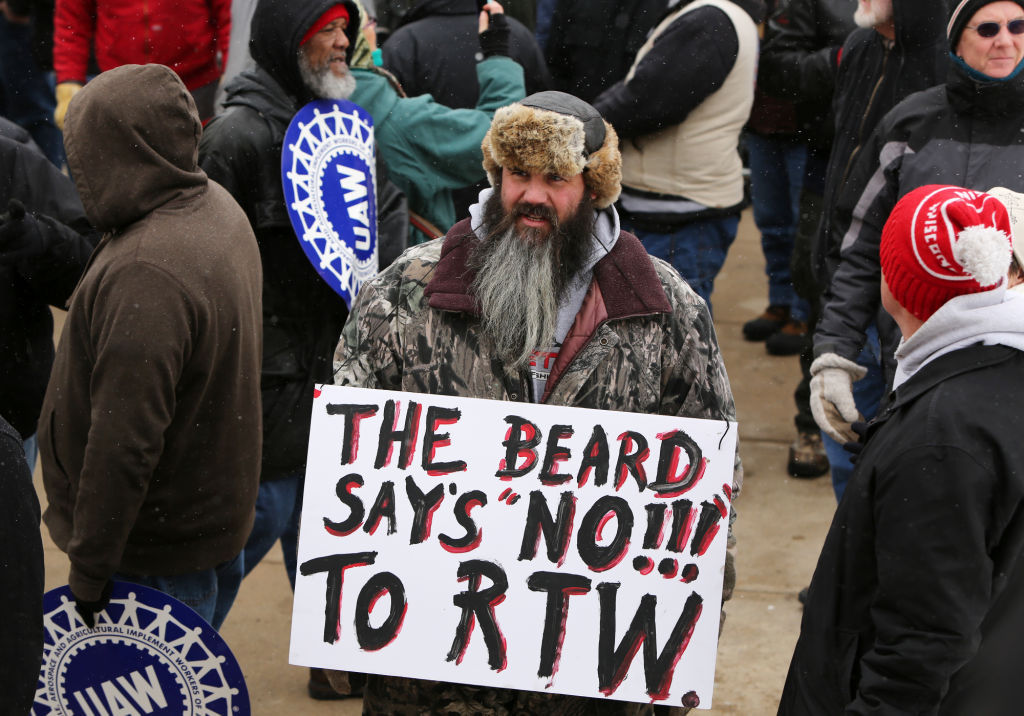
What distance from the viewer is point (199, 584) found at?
10.3 ft

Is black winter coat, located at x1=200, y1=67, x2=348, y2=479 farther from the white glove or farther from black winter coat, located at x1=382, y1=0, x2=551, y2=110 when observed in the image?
the white glove

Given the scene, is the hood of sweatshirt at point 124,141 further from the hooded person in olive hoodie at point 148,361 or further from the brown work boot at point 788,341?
the brown work boot at point 788,341

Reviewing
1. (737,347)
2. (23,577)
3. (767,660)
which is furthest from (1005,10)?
(737,347)

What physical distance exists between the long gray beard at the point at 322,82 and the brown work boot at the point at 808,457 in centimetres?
297

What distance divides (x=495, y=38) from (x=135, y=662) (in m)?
2.64

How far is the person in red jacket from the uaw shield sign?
1.95 meters

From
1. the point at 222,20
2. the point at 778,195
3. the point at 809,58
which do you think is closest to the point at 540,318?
the point at 222,20

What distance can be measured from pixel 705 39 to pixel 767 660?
2627 millimetres

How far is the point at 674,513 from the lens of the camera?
2.56 m

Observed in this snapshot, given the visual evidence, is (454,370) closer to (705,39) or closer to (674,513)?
(674,513)

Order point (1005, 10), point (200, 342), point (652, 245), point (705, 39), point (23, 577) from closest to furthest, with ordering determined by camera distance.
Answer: point (23, 577), point (200, 342), point (1005, 10), point (705, 39), point (652, 245)

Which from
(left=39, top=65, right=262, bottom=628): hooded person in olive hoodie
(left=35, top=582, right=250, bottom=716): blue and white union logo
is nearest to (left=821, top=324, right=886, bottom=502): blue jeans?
(left=39, top=65, right=262, bottom=628): hooded person in olive hoodie

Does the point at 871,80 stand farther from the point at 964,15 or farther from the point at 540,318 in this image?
the point at 540,318

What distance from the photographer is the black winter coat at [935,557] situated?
2123 mm
